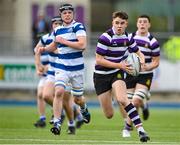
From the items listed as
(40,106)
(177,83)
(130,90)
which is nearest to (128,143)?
(130,90)

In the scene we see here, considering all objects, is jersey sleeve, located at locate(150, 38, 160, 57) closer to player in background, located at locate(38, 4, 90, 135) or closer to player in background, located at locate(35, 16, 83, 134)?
player in background, located at locate(35, 16, 83, 134)

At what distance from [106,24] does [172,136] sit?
26154 millimetres

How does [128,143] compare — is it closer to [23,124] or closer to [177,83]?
[23,124]

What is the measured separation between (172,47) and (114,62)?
63.9ft

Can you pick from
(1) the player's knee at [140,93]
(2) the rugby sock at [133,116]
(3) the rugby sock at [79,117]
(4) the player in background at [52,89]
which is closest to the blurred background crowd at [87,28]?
(3) the rugby sock at [79,117]

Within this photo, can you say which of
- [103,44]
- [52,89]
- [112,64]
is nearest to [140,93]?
[52,89]

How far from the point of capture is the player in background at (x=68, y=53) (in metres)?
17.7

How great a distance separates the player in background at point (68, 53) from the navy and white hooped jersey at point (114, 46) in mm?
747

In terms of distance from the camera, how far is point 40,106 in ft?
74.5

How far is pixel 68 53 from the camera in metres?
18.0

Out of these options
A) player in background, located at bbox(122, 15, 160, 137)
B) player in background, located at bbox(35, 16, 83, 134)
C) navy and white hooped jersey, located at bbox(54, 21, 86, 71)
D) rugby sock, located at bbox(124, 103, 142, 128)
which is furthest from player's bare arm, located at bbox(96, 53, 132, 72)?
player in background, located at bbox(122, 15, 160, 137)

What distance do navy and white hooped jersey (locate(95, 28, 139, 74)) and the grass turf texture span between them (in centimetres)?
150

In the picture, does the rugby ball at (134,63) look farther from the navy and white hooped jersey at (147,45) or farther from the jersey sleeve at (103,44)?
the navy and white hooped jersey at (147,45)

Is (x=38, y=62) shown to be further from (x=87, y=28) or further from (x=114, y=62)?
(x=87, y=28)
